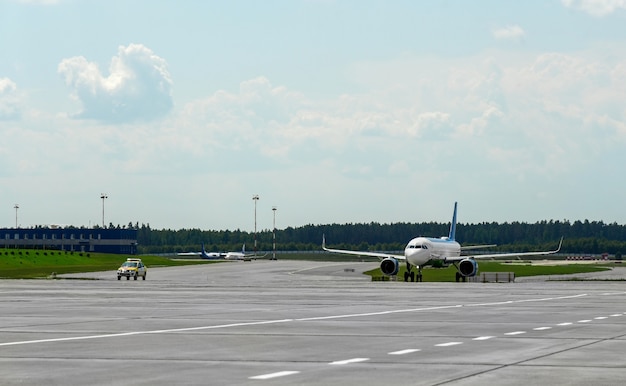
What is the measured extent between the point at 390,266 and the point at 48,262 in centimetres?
6800

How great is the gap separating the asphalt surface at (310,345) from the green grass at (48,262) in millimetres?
82142

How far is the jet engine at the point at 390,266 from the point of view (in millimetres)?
97312

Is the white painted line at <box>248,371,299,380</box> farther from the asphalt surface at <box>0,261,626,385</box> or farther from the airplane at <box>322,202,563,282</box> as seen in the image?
the airplane at <box>322,202,563,282</box>

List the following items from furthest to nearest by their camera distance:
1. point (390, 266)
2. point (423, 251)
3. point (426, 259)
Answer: point (390, 266) < point (426, 259) < point (423, 251)

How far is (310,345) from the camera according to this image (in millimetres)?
24156

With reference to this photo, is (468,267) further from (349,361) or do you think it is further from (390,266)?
(349,361)

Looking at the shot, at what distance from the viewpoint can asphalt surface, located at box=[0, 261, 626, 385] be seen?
702 inches

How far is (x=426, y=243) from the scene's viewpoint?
9631cm

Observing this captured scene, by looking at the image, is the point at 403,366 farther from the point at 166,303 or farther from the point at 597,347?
the point at 166,303

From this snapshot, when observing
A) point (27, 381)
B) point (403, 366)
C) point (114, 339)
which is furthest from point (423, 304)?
point (27, 381)

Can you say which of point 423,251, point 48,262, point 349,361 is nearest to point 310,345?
point 349,361

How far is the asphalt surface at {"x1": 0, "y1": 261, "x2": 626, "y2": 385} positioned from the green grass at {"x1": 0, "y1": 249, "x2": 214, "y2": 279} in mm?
82142

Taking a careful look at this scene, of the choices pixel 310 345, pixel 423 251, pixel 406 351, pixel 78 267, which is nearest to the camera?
pixel 406 351

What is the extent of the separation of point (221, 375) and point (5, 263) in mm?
A: 124073
